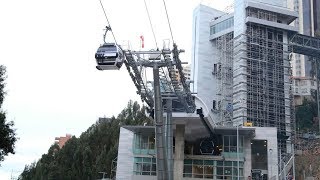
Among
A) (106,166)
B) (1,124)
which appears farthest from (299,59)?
(1,124)

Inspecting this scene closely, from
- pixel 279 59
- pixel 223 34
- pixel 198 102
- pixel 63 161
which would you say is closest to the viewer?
pixel 198 102

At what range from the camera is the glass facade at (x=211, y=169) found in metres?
60.2

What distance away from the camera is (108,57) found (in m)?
31.8

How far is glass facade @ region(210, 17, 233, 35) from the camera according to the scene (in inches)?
4046

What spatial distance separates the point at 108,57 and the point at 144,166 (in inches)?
1305

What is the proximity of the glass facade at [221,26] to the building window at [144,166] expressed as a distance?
163ft

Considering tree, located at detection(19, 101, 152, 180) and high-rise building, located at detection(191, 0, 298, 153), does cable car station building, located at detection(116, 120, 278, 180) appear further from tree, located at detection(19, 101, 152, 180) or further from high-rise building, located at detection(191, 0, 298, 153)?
high-rise building, located at detection(191, 0, 298, 153)

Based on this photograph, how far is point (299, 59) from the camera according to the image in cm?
16488

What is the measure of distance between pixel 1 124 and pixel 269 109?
70.0 meters

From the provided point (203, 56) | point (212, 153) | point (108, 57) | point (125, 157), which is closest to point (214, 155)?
point (212, 153)

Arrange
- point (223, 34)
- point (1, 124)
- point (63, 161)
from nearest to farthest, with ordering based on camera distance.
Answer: point (1, 124), point (63, 161), point (223, 34)

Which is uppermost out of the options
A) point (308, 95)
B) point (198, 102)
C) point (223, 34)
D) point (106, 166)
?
point (223, 34)

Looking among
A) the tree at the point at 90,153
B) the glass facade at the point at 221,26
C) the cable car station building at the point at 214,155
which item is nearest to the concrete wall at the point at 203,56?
the glass facade at the point at 221,26

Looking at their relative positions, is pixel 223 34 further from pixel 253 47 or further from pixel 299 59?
pixel 299 59
